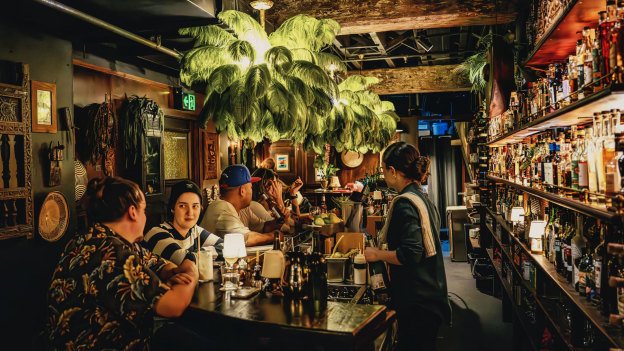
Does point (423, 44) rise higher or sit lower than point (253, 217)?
higher

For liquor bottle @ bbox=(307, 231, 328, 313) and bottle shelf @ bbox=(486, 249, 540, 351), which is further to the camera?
bottle shelf @ bbox=(486, 249, 540, 351)

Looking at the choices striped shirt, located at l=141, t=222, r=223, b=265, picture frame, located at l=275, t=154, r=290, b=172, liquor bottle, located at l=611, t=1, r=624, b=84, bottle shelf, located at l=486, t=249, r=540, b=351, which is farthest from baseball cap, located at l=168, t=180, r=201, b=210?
picture frame, located at l=275, t=154, r=290, b=172

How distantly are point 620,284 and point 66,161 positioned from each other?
149 inches

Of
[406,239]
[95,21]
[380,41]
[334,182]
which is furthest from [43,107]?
[334,182]

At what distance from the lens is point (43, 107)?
3574 mm

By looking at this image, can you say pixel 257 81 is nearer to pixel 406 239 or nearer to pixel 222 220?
pixel 406 239

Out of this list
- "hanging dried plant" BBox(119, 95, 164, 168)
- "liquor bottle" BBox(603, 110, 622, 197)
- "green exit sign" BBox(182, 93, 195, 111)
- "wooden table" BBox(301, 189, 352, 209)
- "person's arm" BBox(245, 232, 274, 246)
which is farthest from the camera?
"wooden table" BBox(301, 189, 352, 209)

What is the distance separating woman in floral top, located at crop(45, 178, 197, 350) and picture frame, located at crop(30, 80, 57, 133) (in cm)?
167

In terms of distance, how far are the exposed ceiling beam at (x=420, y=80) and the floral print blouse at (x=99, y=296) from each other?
275 inches

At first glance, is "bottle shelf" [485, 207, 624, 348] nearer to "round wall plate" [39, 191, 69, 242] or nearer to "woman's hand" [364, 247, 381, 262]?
"woman's hand" [364, 247, 381, 262]

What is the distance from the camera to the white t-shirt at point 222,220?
159 inches

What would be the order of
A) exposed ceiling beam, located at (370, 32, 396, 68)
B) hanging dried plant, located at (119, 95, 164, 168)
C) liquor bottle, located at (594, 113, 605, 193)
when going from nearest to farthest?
liquor bottle, located at (594, 113, 605, 193)
hanging dried plant, located at (119, 95, 164, 168)
exposed ceiling beam, located at (370, 32, 396, 68)

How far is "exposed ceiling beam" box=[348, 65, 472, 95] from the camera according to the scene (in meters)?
8.41

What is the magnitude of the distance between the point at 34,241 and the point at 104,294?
1781 mm
